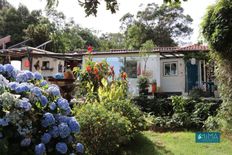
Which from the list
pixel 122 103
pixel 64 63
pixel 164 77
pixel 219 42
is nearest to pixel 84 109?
pixel 122 103

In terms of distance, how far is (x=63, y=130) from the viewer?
4047 mm

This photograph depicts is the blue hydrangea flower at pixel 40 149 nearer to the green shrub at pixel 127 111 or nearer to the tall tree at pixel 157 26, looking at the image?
the green shrub at pixel 127 111

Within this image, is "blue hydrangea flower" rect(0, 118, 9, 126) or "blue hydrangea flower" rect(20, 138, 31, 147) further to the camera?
"blue hydrangea flower" rect(20, 138, 31, 147)

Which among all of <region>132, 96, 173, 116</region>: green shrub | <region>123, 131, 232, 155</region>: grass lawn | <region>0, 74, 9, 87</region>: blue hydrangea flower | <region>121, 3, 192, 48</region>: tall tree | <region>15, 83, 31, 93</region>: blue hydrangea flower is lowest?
<region>123, 131, 232, 155</region>: grass lawn

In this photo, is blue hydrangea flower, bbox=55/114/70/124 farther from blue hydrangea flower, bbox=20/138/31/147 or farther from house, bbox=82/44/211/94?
house, bbox=82/44/211/94

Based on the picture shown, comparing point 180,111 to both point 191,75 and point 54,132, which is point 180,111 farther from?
point 191,75

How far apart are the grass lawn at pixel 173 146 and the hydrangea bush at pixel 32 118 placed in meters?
3.48

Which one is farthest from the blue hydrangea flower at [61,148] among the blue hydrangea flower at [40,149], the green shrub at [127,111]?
the green shrub at [127,111]

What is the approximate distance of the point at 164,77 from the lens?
73.7 feet

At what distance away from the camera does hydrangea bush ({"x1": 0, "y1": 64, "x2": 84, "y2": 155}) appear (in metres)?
3.72

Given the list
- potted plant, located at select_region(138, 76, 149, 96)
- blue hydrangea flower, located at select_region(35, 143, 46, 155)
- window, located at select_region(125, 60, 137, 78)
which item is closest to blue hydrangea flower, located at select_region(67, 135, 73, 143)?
blue hydrangea flower, located at select_region(35, 143, 46, 155)

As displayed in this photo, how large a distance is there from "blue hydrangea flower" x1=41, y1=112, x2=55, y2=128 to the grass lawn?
12.1 feet

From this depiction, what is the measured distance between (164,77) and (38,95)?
1881 cm

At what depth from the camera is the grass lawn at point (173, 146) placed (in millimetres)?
7574
